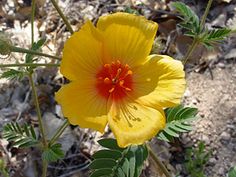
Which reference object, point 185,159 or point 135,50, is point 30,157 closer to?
point 185,159

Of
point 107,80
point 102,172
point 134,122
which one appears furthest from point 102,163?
point 107,80

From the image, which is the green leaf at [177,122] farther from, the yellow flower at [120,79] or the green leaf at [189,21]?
the green leaf at [189,21]

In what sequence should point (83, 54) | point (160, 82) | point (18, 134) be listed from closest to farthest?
point (83, 54) → point (160, 82) → point (18, 134)

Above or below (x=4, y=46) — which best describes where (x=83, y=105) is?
below

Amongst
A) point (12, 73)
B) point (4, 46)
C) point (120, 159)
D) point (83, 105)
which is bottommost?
point (120, 159)

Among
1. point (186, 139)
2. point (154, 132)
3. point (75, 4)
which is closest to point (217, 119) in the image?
point (186, 139)

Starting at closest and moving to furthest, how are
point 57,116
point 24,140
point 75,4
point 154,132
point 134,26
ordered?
1. point 154,132
2. point 134,26
3. point 24,140
4. point 57,116
5. point 75,4

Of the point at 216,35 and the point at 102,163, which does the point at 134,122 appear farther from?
the point at 216,35

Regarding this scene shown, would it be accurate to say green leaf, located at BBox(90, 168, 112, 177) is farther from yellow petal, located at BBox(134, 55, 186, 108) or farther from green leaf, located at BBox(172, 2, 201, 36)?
green leaf, located at BBox(172, 2, 201, 36)
